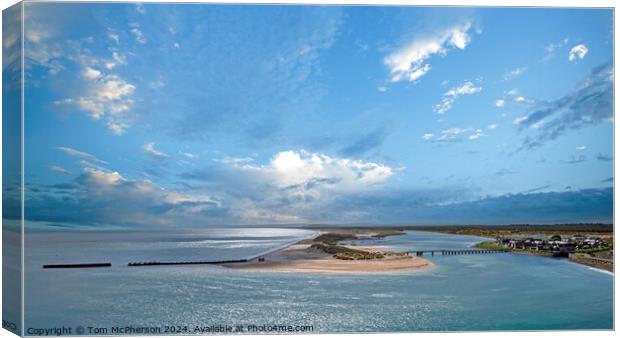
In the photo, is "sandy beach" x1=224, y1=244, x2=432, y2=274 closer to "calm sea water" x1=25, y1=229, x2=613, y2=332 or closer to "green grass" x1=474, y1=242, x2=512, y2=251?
"calm sea water" x1=25, y1=229, x2=613, y2=332

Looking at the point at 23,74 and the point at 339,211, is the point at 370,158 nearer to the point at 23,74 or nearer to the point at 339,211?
the point at 339,211

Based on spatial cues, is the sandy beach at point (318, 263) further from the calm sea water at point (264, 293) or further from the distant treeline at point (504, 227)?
the distant treeline at point (504, 227)

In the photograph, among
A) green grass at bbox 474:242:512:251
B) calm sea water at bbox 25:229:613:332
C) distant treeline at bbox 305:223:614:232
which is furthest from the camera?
green grass at bbox 474:242:512:251

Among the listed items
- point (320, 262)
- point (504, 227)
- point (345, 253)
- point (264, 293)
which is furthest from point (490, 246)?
point (264, 293)

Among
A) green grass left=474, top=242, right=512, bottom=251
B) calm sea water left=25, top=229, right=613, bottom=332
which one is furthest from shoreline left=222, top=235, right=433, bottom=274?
green grass left=474, top=242, right=512, bottom=251

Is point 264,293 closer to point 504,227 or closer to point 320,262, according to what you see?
point 320,262

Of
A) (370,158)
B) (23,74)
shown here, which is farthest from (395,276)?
(23,74)

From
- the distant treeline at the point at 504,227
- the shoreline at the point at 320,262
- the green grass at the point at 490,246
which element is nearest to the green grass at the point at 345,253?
the shoreline at the point at 320,262
